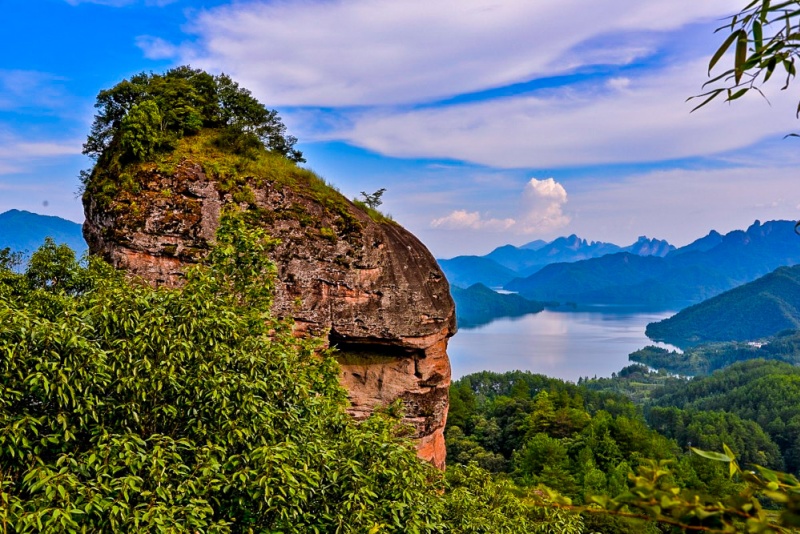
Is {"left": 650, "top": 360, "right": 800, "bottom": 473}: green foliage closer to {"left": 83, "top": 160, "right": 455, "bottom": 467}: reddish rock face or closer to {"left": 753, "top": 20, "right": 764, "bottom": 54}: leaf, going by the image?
{"left": 83, "top": 160, "right": 455, "bottom": 467}: reddish rock face

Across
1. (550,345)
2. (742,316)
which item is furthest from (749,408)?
(742,316)

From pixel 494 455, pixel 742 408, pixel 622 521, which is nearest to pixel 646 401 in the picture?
pixel 742 408

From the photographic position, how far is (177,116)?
1487 centimetres

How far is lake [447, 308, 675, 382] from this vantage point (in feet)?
269

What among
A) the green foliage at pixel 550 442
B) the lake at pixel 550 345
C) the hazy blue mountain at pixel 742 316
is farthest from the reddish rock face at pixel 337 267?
the hazy blue mountain at pixel 742 316

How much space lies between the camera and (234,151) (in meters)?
15.0

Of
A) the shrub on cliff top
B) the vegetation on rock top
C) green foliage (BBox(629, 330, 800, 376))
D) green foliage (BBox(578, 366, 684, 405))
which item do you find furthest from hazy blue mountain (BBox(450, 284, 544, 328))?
the shrub on cliff top

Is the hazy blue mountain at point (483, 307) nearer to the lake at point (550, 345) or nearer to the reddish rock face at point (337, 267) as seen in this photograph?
the lake at point (550, 345)

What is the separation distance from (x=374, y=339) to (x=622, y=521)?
41.5ft

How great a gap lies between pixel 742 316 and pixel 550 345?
280 feet

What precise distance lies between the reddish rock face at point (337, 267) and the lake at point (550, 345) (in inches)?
2243

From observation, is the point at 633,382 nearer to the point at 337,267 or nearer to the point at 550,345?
the point at 550,345

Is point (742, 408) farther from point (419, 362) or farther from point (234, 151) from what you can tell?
point (234, 151)

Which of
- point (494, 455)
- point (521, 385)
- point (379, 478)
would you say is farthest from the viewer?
point (521, 385)
